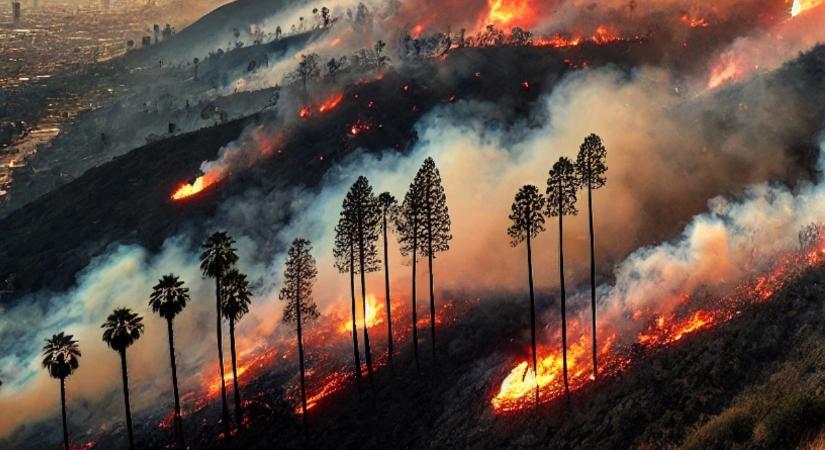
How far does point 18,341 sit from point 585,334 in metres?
96.4

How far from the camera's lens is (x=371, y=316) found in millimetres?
94188

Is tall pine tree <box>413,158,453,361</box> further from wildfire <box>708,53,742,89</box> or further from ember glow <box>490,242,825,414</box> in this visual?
wildfire <box>708,53,742,89</box>

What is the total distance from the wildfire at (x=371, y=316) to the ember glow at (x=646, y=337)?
1010 inches

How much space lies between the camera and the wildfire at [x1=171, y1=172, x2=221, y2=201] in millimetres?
155125

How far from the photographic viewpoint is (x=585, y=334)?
73.0 meters

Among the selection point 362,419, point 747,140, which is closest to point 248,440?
point 362,419

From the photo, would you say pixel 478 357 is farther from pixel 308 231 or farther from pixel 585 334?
pixel 308 231

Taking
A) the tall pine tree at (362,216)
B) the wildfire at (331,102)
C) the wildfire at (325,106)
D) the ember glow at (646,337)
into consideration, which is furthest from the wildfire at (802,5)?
the tall pine tree at (362,216)

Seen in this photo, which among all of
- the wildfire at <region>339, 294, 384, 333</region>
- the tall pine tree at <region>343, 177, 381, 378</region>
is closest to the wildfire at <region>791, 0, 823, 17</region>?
the wildfire at <region>339, 294, 384, 333</region>

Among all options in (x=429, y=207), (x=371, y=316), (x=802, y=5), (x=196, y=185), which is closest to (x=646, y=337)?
(x=429, y=207)

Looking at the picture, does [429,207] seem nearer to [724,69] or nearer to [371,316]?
[371,316]

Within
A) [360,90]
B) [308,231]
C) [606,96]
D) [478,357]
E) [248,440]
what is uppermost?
[360,90]

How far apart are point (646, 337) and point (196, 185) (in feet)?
390

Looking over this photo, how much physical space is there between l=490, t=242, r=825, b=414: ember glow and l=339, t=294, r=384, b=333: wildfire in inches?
1010
